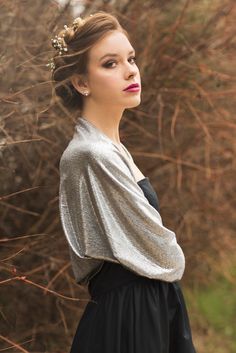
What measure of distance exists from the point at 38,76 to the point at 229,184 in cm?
102

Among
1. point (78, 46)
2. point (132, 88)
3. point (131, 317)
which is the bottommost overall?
point (131, 317)

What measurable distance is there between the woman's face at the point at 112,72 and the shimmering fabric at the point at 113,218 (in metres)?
0.15

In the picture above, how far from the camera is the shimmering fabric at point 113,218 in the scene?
179 centimetres

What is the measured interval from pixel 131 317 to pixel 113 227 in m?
0.22

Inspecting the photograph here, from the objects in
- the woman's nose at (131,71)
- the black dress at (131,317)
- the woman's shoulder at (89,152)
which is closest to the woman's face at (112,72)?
the woman's nose at (131,71)

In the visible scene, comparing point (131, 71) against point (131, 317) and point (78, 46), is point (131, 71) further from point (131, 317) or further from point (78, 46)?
point (131, 317)

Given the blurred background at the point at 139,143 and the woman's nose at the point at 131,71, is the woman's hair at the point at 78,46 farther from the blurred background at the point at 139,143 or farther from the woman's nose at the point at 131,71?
the blurred background at the point at 139,143

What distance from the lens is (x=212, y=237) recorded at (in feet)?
10.3

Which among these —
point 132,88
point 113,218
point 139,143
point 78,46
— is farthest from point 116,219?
point 139,143

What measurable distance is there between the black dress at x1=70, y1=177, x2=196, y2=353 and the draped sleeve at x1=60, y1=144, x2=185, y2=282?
0.21 ft

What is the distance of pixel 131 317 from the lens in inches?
71.5

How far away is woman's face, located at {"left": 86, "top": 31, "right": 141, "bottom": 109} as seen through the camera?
1923mm

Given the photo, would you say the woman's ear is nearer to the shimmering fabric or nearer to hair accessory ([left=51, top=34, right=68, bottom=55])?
hair accessory ([left=51, top=34, right=68, bottom=55])

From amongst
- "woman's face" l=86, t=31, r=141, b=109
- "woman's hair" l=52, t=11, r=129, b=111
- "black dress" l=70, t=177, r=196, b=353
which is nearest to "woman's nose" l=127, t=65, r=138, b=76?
"woman's face" l=86, t=31, r=141, b=109
